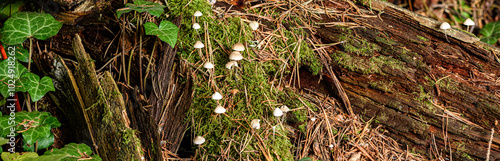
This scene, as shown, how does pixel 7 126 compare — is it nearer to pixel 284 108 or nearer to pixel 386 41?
pixel 284 108

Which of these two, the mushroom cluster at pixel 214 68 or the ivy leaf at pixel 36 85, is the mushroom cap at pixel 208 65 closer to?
the mushroom cluster at pixel 214 68

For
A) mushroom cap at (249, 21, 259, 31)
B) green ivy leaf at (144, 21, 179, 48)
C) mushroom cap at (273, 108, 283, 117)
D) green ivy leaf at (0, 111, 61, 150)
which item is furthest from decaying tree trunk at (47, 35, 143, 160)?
mushroom cap at (249, 21, 259, 31)

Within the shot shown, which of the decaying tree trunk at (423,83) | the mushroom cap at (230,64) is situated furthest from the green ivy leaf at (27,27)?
the decaying tree trunk at (423,83)

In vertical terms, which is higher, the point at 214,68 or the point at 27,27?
the point at 27,27

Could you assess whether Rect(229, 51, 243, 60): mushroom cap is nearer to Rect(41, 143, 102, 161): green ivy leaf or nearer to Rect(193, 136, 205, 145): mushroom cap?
Rect(193, 136, 205, 145): mushroom cap

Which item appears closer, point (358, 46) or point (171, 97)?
point (171, 97)

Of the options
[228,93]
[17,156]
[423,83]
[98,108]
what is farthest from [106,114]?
[423,83]

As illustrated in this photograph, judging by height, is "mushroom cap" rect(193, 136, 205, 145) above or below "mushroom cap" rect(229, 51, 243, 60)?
below
